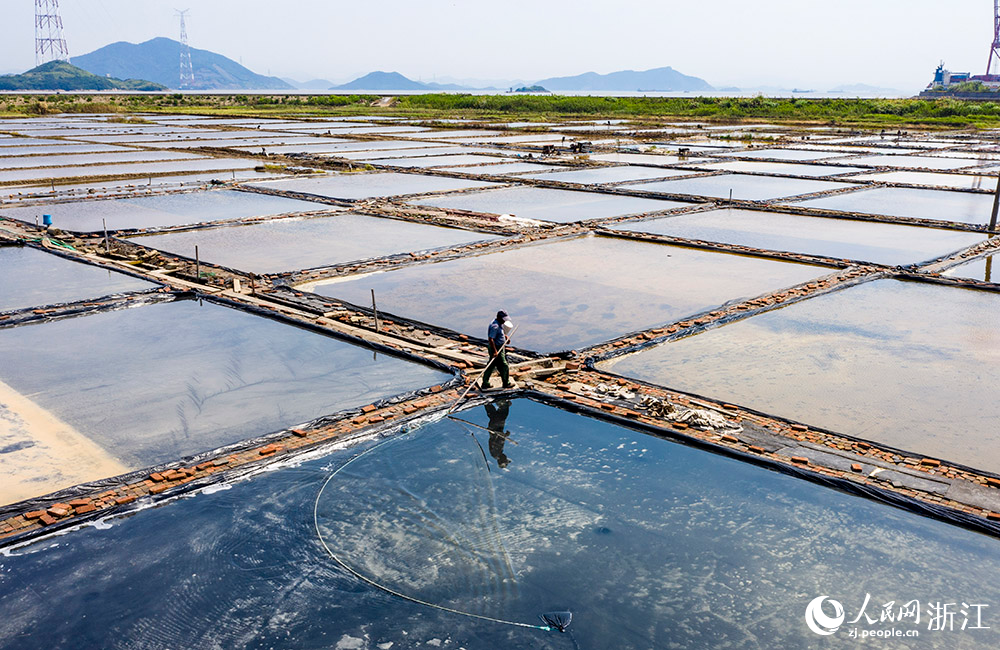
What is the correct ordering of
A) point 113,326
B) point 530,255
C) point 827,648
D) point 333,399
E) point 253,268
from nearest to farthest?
point 827,648, point 333,399, point 113,326, point 253,268, point 530,255

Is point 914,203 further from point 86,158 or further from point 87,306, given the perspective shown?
point 86,158

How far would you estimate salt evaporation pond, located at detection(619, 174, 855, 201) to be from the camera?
19375 mm

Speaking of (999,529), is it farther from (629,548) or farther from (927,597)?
(629,548)

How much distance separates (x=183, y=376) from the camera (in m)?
7.41

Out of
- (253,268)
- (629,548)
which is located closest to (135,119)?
(253,268)

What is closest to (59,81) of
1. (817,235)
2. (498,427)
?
(817,235)

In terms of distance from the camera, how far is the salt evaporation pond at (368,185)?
1881 centimetres

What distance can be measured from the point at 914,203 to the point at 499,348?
15175mm

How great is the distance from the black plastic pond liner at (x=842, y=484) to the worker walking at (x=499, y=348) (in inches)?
27.0

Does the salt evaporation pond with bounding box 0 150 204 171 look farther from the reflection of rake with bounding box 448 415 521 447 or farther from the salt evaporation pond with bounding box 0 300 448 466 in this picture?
the reflection of rake with bounding box 448 415 521 447

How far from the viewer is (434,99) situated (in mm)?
75438

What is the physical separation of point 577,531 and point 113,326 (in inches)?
252

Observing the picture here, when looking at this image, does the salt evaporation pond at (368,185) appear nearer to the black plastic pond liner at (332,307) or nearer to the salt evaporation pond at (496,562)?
the black plastic pond liner at (332,307)

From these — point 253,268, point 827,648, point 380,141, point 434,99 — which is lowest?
point 827,648
